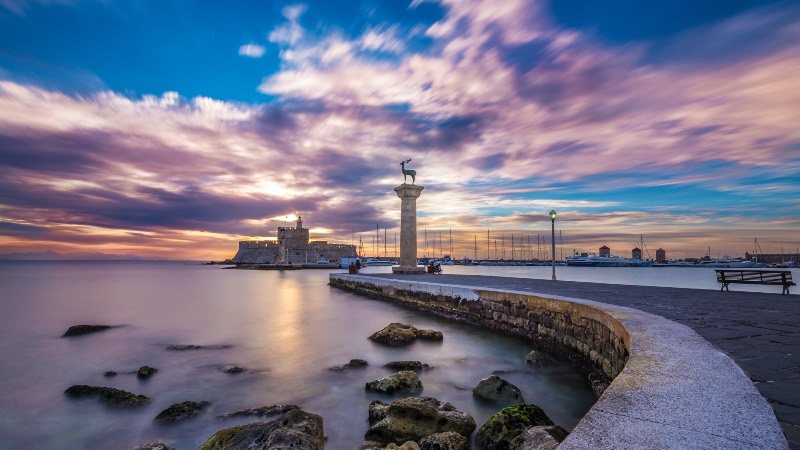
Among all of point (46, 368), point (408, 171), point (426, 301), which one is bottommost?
Answer: point (46, 368)

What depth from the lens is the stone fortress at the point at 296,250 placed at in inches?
3698

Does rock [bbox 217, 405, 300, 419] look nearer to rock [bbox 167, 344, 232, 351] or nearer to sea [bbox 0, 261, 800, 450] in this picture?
sea [bbox 0, 261, 800, 450]

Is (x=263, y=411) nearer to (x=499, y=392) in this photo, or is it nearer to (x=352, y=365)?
(x=352, y=365)

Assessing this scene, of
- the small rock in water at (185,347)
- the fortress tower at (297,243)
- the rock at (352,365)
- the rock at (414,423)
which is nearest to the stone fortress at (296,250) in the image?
the fortress tower at (297,243)

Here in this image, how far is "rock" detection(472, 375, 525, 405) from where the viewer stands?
19.7 ft

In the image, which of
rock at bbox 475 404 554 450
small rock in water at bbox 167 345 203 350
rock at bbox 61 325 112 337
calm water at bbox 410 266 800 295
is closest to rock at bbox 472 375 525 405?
rock at bbox 475 404 554 450

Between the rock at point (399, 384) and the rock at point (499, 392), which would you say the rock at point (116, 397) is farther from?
the rock at point (499, 392)


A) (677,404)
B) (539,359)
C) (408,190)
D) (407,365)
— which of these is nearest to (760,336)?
(677,404)

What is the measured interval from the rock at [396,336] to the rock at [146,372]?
5103 millimetres

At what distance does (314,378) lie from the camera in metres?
7.95

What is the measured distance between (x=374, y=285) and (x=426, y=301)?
6257mm

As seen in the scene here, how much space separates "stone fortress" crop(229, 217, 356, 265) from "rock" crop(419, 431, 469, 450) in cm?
8801

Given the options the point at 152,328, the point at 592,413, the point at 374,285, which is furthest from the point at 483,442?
the point at 374,285

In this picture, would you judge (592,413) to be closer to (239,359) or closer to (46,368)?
(239,359)
